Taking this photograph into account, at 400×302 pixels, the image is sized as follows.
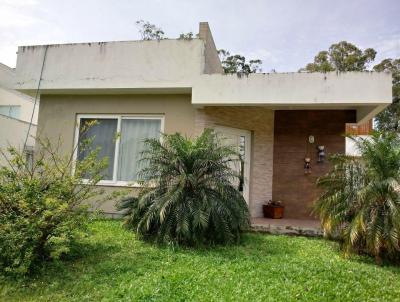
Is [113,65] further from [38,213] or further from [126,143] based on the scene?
[38,213]

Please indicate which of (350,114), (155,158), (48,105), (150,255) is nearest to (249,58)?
(350,114)

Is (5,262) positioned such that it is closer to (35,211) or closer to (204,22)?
(35,211)

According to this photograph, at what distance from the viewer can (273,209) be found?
11.2m

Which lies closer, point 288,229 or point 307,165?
point 288,229

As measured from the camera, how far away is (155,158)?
323 inches

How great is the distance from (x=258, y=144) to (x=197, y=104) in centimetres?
303

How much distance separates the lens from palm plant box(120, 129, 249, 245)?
24.6 feet

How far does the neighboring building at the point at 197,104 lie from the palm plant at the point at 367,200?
2123mm

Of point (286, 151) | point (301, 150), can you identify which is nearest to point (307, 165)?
point (301, 150)

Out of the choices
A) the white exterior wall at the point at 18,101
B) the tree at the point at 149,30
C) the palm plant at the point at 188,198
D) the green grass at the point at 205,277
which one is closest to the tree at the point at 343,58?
the tree at the point at 149,30

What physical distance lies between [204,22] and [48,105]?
20.5 ft

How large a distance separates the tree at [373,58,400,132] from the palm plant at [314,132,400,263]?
71.3ft

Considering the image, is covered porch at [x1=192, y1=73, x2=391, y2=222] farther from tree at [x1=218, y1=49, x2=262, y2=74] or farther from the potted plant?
tree at [x1=218, y1=49, x2=262, y2=74]

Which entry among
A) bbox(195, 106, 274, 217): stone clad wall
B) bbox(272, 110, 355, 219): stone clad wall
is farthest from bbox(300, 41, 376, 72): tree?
bbox(195, 106, 274, 217): stone clad wall
